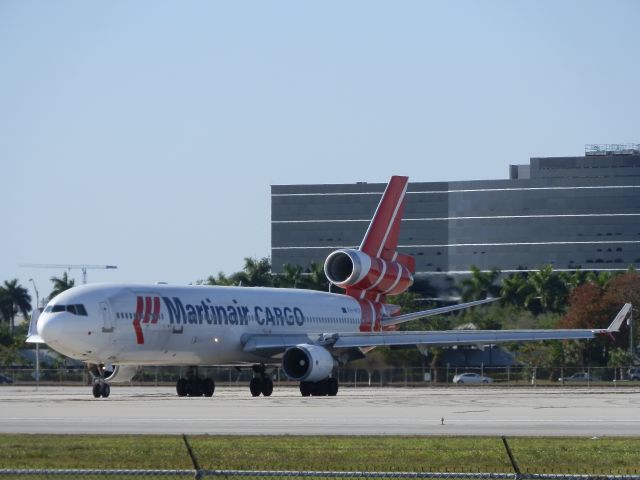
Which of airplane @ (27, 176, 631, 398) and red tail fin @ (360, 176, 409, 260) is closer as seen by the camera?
airplane @ (27, 176, 631, 398)

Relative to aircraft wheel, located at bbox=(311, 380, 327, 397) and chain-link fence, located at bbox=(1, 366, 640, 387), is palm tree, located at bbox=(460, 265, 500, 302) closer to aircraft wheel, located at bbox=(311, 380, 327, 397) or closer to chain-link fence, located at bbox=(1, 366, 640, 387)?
chain-link fence, located at bbox=(1, 366, 640, 387)

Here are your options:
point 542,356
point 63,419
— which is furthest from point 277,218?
point 63,419

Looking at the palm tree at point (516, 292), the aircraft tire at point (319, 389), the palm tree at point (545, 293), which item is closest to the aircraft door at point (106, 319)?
the aircraft tire at point (319, 389)

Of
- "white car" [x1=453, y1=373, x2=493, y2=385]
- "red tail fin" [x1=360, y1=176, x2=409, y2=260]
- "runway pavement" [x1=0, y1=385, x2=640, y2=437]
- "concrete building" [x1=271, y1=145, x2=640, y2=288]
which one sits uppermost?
"concrete building" [x1=271, y1=145, x2=640, y2=288]

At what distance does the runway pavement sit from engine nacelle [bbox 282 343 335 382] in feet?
16.4

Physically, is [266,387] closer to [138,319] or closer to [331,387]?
[331,387]

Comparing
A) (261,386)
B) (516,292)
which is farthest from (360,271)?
(516,292)

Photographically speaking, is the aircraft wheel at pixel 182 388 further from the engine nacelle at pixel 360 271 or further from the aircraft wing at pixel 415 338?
the engine nacelle at pixel 360 271

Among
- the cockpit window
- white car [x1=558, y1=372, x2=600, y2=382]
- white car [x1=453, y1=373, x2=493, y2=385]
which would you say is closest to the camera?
the cockpit window

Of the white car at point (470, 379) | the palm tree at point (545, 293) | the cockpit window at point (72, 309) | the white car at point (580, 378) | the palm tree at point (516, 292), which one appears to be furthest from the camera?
the palm tree at point (516, 292)

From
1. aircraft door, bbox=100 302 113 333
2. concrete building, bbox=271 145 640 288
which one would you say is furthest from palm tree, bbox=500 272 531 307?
aircraft door, bbox=100 302 113 333

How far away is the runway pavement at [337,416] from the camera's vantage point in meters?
31.0

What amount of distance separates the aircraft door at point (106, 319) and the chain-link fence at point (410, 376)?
16.7 m

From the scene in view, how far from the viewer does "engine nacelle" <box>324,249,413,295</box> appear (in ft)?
211
